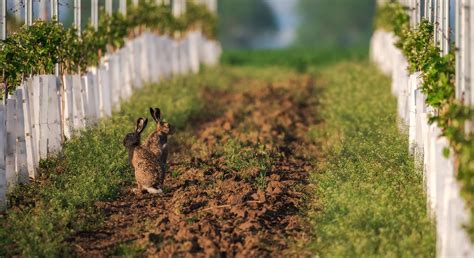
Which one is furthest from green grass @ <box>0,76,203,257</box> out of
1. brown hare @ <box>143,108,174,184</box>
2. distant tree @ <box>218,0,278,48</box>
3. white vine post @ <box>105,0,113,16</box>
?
distant tree @ <box>218,0,278,48</box>

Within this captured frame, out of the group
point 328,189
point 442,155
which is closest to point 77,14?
point 328,189

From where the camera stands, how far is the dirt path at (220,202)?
10562 millimetres

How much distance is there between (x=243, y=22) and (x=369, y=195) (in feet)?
368

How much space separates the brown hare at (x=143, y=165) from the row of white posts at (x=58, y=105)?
3.91ft

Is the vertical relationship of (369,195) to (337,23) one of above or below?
below

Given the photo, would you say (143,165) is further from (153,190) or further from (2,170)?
(2,170)

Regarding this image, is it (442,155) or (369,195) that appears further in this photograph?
(369,195)

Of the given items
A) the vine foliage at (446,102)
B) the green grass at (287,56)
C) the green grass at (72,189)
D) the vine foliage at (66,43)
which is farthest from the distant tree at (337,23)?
the vine foliage at (446,102)

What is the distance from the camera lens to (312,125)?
19703mm

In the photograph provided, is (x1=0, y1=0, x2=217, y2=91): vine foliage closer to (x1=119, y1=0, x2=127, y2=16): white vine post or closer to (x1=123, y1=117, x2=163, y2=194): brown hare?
(x1=119, y1=0, x2=127, y2=16): white vine post

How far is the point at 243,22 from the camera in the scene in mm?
123000

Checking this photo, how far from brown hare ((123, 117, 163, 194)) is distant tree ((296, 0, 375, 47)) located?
100 m

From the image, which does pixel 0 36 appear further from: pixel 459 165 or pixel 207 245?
pixel 459 165

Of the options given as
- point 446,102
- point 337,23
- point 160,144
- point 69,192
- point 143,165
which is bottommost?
point 69,192
